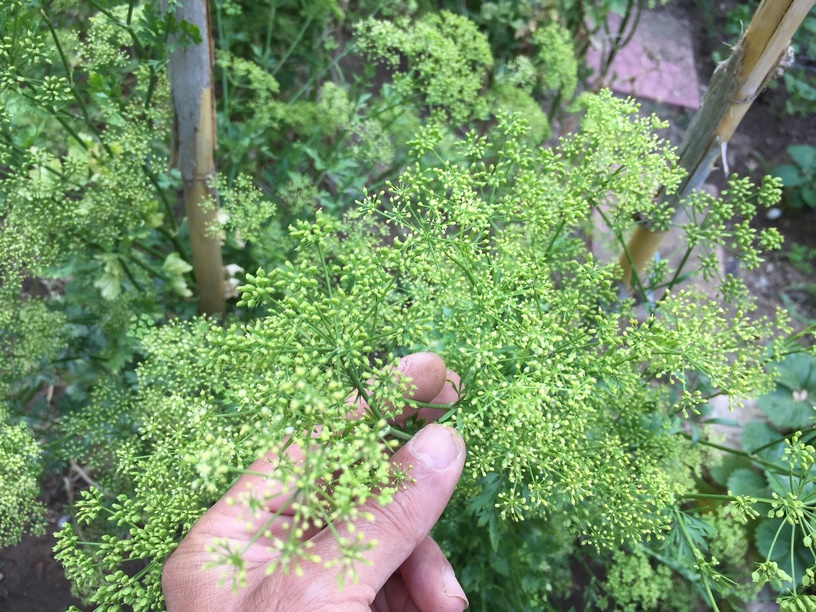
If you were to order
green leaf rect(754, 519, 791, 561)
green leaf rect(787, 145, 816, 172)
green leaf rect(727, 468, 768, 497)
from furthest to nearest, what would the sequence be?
green leaf rect(787, 145, 816, 172)
green leaf rect(727, 468, 768, 497)
green leaf rect(754, 519, 791, 561)

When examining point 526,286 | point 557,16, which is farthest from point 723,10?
point 526,286

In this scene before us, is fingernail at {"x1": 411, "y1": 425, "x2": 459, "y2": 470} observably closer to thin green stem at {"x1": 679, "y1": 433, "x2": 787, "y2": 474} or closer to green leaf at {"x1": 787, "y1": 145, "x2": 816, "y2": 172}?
thin green stem at {"x1": 679, "y1": 433, "x2": 787, "y2": 474}

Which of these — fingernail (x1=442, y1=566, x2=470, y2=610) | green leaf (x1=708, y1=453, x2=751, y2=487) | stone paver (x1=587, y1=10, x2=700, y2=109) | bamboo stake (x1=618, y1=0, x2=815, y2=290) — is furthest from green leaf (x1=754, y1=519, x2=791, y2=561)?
stone paver (x1=587, y1=10, x2=700, y2=109)

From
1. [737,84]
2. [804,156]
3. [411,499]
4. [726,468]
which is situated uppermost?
[737,84]

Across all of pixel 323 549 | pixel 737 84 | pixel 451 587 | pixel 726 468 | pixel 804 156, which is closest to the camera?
pixel 323 549

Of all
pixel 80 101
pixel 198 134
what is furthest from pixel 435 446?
pixel 80 101

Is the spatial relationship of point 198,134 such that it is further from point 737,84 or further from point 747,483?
point 747,483

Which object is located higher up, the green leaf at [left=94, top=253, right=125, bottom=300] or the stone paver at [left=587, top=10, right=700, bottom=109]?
the stone paver at [left=587, top=10, right=700, bottom=109]

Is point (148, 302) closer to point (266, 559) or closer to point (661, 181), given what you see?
point (266, 559)
